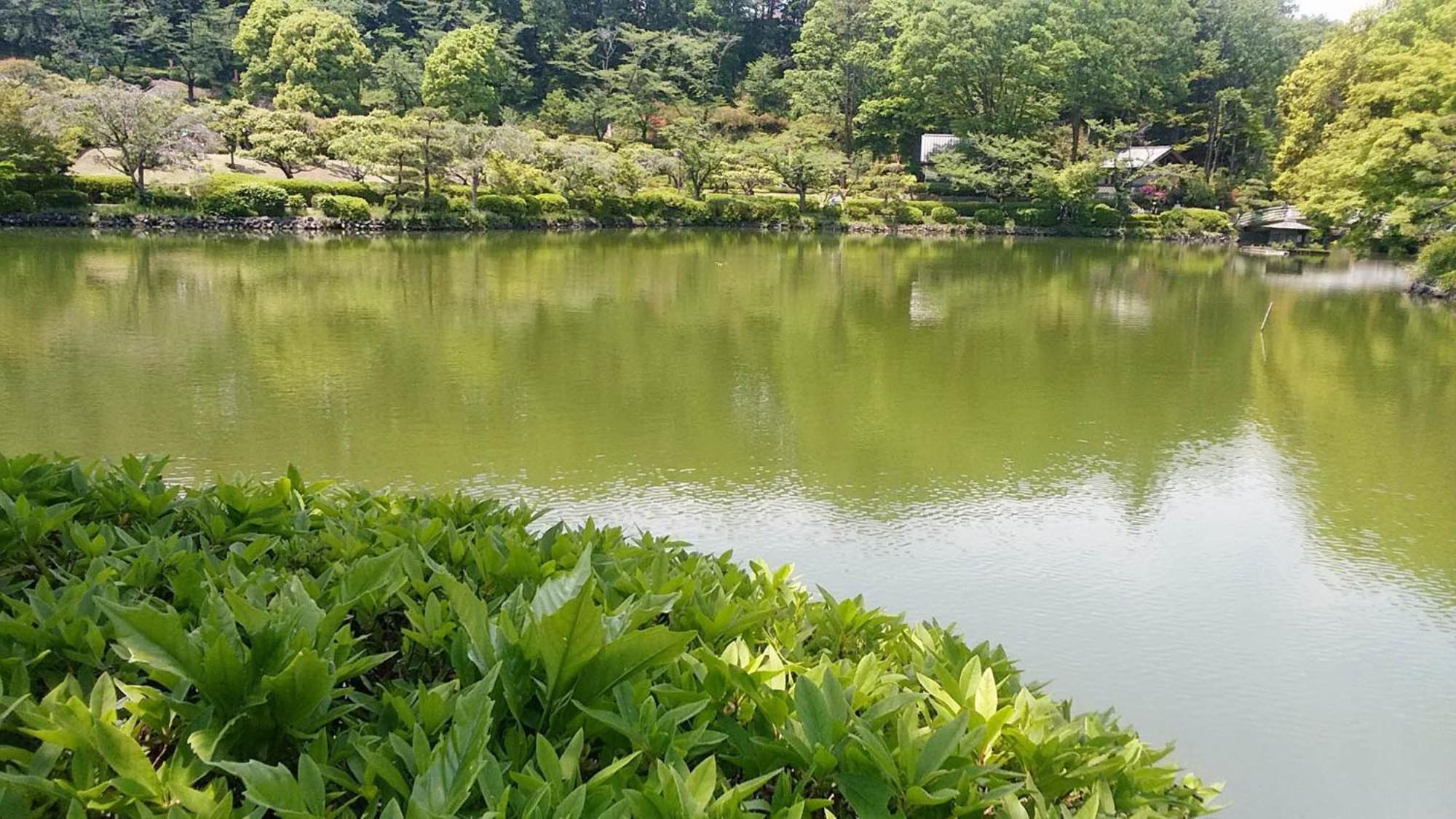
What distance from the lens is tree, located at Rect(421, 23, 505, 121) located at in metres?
37.3

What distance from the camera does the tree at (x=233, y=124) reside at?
29.9 m

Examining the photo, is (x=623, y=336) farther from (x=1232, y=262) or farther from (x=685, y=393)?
(x=1232, y=262)

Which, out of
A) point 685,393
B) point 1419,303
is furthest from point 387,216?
point 1419,303

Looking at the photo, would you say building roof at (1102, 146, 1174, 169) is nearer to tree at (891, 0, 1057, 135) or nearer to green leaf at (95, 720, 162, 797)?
tree at (891, 0, 1057, 135)

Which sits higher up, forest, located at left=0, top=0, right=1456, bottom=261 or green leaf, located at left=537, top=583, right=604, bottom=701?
forest, located at left=0, top=0, right=1456, bottom=261

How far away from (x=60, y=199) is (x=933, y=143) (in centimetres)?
2979

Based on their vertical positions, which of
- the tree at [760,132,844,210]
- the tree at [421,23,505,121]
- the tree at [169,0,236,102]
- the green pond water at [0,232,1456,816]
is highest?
the tree at [169,0,236,102]

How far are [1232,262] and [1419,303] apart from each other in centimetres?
856

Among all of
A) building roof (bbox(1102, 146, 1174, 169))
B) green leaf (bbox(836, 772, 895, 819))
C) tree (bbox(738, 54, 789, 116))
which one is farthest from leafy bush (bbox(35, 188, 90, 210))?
building roof (bbox(1102, 146, 1174, 169))

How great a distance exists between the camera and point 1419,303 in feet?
54.1

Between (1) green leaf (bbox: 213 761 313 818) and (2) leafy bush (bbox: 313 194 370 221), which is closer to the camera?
(1) green leaf (bbox: 213 761 313 818)

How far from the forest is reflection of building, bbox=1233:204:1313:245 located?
0.77 metres

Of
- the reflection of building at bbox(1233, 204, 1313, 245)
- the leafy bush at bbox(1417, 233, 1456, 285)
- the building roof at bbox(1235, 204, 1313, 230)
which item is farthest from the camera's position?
the reflection of building at bbox(1233, 204, 1313, 245)

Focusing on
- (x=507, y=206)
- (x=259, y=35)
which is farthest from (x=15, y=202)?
(x=259, y=35)
